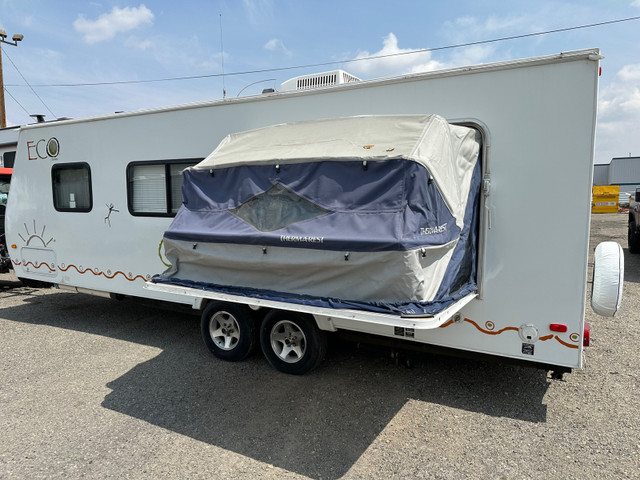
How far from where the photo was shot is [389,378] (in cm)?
448

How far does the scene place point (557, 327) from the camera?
362 cm

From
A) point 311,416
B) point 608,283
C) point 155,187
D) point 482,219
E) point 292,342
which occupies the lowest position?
point 311,416

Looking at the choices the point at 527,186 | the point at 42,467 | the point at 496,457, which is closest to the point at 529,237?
the point at 527,186

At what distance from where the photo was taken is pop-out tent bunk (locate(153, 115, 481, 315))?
3211 mm

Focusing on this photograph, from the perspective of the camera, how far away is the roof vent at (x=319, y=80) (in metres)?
4.83

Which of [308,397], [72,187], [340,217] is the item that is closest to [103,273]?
[72,187]

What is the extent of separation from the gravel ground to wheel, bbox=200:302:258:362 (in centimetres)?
14

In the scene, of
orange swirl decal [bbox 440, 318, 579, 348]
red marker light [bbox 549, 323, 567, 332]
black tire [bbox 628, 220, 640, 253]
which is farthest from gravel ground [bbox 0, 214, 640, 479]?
black tire [bbox 628, 220, 640, 253]

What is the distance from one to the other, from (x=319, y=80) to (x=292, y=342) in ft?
8.96

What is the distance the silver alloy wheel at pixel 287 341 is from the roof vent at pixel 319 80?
234cm

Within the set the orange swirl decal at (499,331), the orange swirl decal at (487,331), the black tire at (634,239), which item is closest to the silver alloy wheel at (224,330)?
the orange swirl decal at (499,331)

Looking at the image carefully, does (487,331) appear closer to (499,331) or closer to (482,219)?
(499,331)

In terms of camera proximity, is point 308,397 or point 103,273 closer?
point 308,397

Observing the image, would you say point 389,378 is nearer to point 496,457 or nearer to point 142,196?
point 496,457
